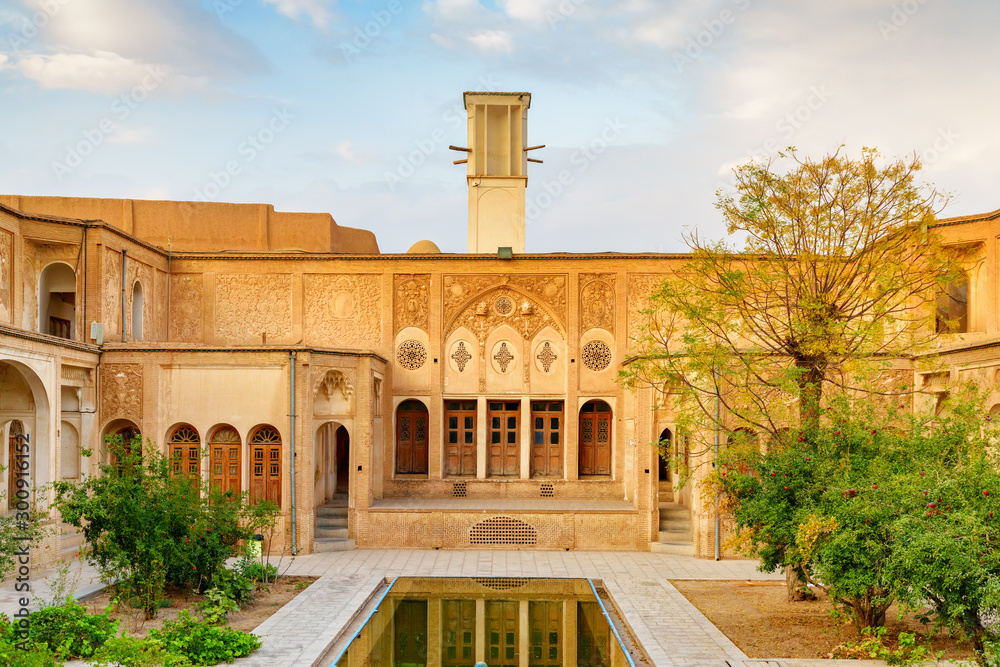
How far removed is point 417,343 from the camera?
19.6 metres

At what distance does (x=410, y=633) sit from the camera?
35.2 ft

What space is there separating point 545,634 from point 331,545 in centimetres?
669

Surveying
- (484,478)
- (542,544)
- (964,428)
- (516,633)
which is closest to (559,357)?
(484,478)

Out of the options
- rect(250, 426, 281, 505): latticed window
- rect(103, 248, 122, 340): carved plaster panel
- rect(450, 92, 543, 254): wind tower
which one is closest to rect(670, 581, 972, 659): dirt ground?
rect(250, 426, 281, 505): latticed window

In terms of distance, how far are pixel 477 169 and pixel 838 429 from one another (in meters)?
14.5

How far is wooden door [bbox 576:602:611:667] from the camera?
962cm

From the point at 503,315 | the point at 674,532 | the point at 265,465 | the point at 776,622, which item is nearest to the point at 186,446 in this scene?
the point at 265,465

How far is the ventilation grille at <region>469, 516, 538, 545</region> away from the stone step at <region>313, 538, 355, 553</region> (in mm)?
2418

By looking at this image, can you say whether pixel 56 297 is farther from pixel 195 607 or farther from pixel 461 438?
pixel 195 607

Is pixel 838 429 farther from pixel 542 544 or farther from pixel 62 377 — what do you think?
pixel 62 377

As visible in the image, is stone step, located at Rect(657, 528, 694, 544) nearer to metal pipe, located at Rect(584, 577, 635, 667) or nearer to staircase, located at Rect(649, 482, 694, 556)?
staircase, located at Rect(649, 482, 694, 556)

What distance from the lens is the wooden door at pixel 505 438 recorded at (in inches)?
774

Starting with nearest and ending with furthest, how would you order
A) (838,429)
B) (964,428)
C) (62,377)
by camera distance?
(964,428), (838,429), (62,377)

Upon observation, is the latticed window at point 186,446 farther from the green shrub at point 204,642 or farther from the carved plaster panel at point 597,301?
the carved plaster panel at point 597,301
